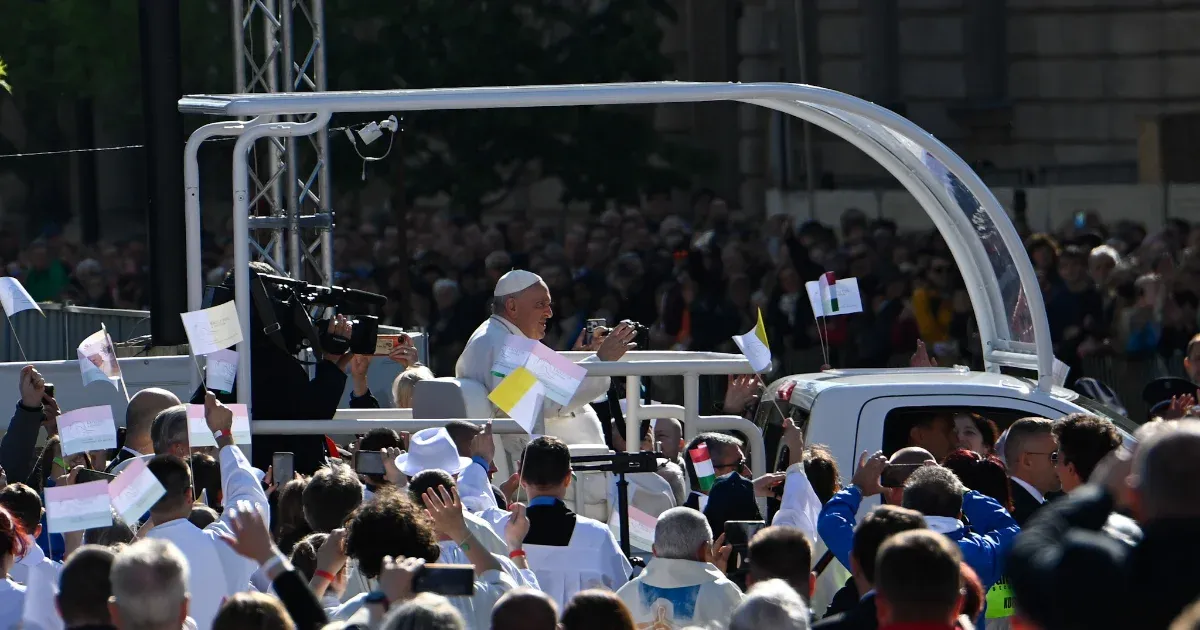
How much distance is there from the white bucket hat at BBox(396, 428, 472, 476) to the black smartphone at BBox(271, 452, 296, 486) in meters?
1.29

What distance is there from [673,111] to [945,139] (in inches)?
134

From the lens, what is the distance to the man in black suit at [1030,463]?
6.59m

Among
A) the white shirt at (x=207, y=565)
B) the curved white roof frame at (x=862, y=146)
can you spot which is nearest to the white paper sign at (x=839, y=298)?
the curved white roof frame at (x=862, y=146)

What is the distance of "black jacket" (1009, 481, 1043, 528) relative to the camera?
6.56 metres

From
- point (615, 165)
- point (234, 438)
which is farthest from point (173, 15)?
point (615, 165)

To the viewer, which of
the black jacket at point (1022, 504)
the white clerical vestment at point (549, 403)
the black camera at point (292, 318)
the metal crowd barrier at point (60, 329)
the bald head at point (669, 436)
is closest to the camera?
the black jacket at point (1022, 504)

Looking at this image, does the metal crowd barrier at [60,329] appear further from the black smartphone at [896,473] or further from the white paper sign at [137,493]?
the black smartphone at [896,473]

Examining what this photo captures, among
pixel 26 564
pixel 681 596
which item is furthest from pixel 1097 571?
pixel 26 564

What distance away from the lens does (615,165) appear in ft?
70.1

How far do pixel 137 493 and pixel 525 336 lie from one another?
280cm

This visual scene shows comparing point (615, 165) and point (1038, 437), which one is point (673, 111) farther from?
point (1038, 437)

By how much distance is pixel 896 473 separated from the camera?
6.46m

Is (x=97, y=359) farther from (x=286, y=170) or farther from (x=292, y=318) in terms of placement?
(x=286, y=170)

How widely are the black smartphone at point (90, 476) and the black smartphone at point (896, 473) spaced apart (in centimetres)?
252
